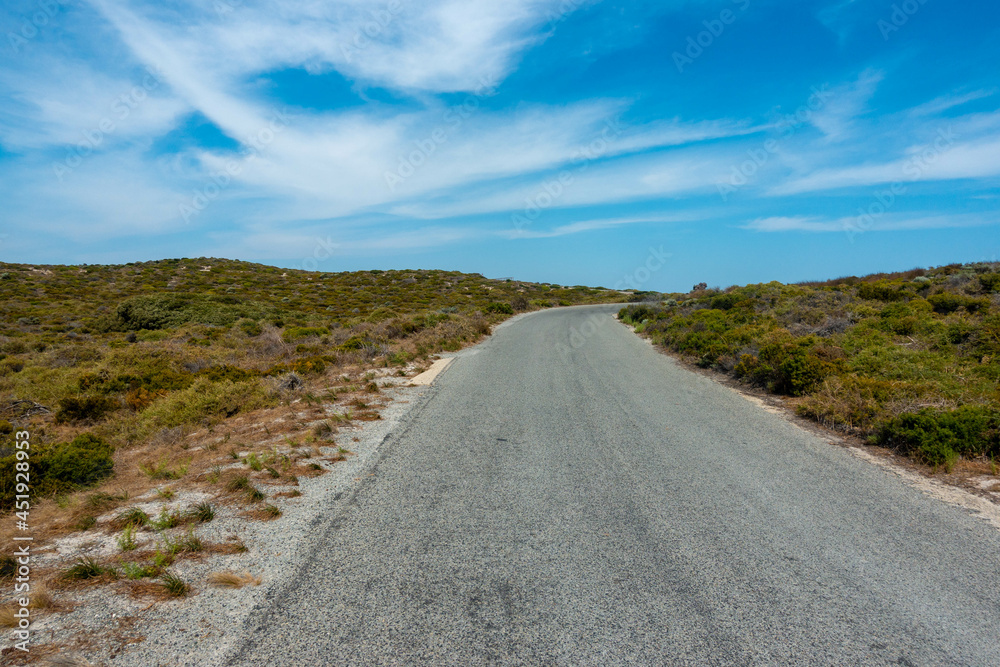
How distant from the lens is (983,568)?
3.75m

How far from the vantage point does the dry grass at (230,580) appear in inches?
138

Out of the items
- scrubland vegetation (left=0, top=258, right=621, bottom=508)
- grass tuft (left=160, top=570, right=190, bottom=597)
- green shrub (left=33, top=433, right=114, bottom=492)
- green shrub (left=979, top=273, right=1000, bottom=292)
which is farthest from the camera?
green shrub (left=979, top=273, right=1000, bottom=292)

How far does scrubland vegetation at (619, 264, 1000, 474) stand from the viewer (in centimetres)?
632

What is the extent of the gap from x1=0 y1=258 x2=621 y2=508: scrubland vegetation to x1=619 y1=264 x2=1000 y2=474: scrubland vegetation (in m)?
8.20

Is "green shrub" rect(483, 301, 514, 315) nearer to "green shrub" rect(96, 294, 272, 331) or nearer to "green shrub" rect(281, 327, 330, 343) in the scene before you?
"green shrub" rect(96, 294, 272, 331)

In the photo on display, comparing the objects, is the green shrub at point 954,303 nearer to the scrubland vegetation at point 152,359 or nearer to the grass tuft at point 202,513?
the scrubland vegetation at point 152,359

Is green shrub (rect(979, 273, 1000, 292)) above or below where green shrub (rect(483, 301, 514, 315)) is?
above

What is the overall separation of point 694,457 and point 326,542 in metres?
4.63

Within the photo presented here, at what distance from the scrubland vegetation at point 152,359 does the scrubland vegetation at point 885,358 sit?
26.9 feet

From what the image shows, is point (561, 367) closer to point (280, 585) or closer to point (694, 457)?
point (694, 457)

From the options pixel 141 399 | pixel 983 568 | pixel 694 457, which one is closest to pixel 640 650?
pixel 983 568

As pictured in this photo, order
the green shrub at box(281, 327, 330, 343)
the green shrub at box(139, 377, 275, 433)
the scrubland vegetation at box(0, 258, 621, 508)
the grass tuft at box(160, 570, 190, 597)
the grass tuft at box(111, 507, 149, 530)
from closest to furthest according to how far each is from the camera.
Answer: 1. the grass tuft at box(160, 570, 190, 597)
2. the grass tuft at box(111, 507, 149, 530)
3. the scrubland vegetation at box(0, 258, 621, 508)
4. the green shrub at box(139, 377, 275, 433)
5. the green shrub at box(281, 327, 330, 343)

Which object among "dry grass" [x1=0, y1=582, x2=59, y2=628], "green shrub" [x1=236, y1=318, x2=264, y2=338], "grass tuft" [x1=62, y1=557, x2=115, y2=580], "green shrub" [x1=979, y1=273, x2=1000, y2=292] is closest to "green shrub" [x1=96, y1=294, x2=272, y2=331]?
"green shrub" [x1=236, y1=318, x2=264, y2=338]

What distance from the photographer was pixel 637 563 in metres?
3.81
